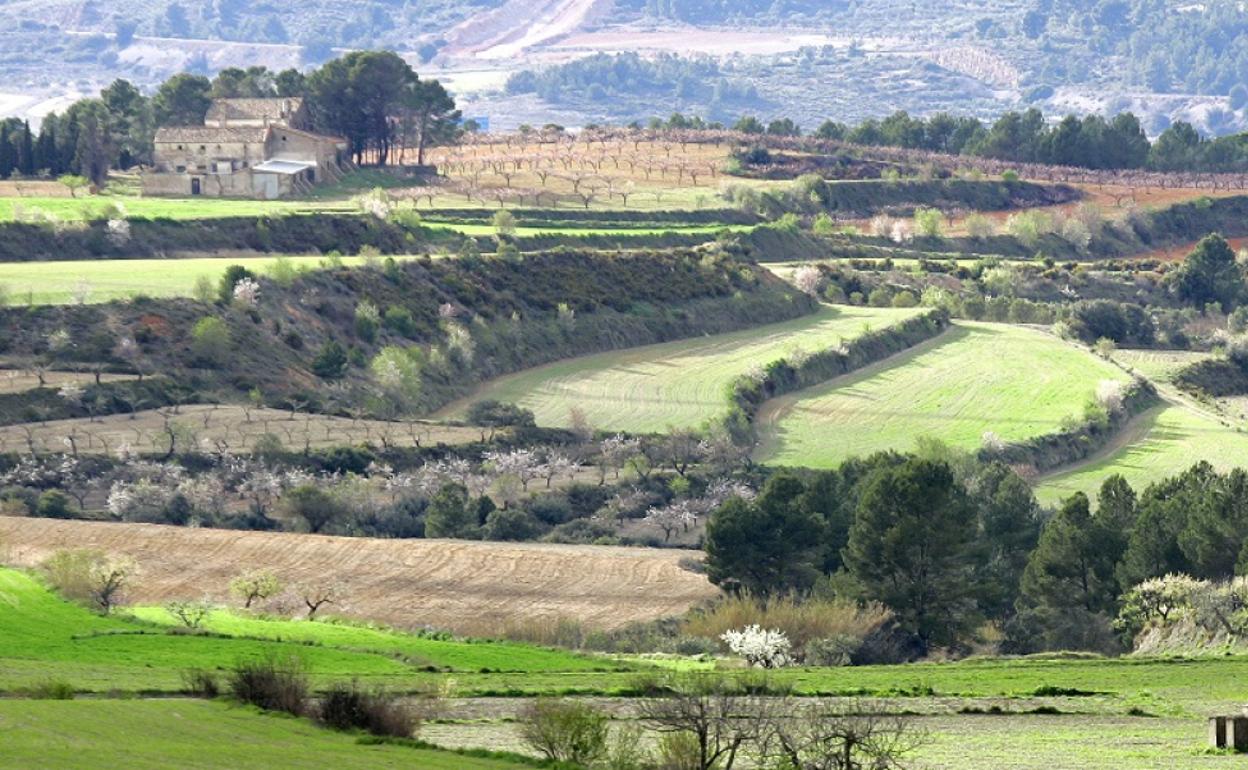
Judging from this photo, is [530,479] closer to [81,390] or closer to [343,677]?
[81,390]

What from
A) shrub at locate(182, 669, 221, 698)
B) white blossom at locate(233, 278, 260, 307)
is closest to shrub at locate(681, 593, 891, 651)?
shrub at locate(182, 669, 221, 698)

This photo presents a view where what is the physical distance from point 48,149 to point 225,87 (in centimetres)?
2199

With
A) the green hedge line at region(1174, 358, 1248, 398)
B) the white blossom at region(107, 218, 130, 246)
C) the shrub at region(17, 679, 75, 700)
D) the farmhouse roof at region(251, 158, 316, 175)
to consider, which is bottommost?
the green hedge line at region(1174, 358, 1248, 398)

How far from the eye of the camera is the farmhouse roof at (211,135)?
139875mm

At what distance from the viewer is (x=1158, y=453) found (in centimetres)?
9394

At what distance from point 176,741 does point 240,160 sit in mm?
103584

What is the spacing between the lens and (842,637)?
197 feet

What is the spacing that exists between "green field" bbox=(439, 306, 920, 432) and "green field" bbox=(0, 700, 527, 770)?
53400 mm

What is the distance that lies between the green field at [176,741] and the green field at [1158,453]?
4809 cm

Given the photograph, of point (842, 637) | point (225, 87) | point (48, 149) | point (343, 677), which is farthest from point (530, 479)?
point (225, 87)

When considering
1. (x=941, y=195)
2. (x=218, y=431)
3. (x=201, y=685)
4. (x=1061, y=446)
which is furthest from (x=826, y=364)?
(x=201, y=685)

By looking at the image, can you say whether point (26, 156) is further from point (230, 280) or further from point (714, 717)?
point (714, 717)

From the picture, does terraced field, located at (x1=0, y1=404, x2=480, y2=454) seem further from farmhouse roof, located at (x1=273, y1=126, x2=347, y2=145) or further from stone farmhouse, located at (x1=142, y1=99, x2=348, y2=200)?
farmhouse roof, located at (x1=273, y1=126, x2=347, y2=145)

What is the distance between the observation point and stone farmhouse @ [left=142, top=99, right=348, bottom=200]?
Result: 13588 centimetres
